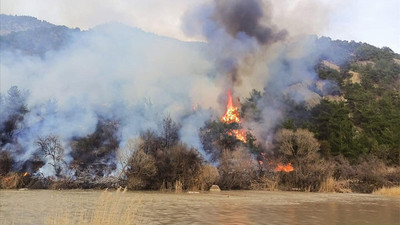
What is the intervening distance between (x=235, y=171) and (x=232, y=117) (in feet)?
42.5

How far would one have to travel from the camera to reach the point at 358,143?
48875 mm

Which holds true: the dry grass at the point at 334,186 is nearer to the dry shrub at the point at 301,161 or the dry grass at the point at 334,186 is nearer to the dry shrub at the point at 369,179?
the dry shrub at the point at 301,161

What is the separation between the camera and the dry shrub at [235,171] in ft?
116

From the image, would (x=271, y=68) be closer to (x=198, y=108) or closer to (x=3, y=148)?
(x=198, y=108)

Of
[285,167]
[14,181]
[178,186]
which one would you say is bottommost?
[14,181]

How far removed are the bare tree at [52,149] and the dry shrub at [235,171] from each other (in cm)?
1335

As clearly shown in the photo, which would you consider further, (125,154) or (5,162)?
(125,154)

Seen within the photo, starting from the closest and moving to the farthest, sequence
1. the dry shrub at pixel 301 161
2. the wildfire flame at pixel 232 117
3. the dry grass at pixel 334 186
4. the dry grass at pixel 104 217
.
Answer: the dry grass at pixel 104 217 → the dry grass at pixel 334 186 → the dry shrub at pixel 301 161 → the wildfire flame at pixel 232 117

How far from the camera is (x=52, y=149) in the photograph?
32031mm

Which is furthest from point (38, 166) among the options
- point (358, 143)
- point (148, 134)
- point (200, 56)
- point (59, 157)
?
point (358, 143)

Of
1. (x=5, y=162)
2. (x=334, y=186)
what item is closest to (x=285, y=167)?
(x=334, y=186)

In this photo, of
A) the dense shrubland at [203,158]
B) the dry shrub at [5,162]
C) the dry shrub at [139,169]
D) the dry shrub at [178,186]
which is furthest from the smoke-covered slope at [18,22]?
the dry shrub at [178,186]

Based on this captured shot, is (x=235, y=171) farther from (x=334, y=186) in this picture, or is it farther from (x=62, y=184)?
(x=62, y=184)

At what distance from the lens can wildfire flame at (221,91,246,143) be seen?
45656mm
